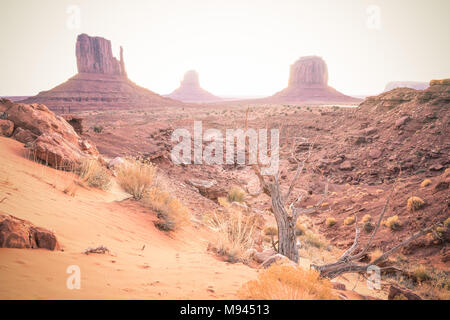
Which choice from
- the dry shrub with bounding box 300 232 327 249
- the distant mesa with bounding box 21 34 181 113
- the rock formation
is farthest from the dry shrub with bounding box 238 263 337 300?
the rock formation

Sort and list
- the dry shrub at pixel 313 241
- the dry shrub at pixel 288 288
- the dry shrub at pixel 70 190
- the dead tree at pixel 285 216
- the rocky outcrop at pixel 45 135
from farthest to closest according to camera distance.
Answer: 1. the dry shrub at pixel 313 241
2. the rocky outcrop at pixel 45 135
3. the dry shrub at pixel 70 190
4. the dead tree at pixel 285 216
5. the dry shrub at pixel 288 288

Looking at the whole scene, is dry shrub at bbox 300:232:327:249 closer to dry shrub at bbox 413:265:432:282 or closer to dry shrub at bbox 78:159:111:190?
dry shrub at bbox 413:265:432:282

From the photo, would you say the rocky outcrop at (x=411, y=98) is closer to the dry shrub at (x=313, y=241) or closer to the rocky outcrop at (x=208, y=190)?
the dry shrub at (x=313, y=241)

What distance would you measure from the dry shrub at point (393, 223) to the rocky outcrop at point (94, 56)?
8549 centimetres

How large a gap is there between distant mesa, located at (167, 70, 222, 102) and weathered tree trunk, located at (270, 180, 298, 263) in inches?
4688

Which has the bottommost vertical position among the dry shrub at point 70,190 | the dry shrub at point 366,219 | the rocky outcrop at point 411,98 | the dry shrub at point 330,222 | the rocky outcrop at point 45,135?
the dry shrub at point 330,222

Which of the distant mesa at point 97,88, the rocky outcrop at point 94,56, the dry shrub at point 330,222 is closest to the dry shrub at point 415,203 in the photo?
the dry shrub at point 330,222

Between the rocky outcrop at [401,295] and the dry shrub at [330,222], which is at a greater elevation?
the rocky outcrop at [401,295]

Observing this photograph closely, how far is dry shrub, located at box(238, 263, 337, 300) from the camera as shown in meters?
1.99

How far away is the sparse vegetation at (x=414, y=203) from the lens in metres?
9.12

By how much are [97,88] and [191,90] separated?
63.9 meters
